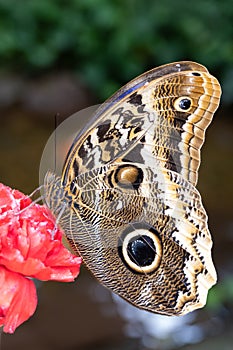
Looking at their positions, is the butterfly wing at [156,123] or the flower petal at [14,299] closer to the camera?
the flower petal at [14,299]

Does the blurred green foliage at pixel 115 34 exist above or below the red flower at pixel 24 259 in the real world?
above

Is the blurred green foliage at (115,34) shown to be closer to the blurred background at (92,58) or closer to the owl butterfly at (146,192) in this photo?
the blurred background at (92,58)

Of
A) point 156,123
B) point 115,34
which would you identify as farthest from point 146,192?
point 115,34

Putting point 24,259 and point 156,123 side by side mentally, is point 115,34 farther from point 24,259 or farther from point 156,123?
point 24,259

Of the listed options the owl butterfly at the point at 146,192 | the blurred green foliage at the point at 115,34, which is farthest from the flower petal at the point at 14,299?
the blurred green foliage at the point at 115,34

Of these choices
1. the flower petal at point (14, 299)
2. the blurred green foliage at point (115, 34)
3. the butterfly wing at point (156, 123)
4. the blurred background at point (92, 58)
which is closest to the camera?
the flower petal at point (14, 299)

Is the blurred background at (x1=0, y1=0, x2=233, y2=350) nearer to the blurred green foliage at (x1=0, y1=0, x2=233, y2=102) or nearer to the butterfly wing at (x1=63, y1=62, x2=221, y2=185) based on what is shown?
the blurred green foliage at (x1=0, y1=0, x2=233, y2=102)
